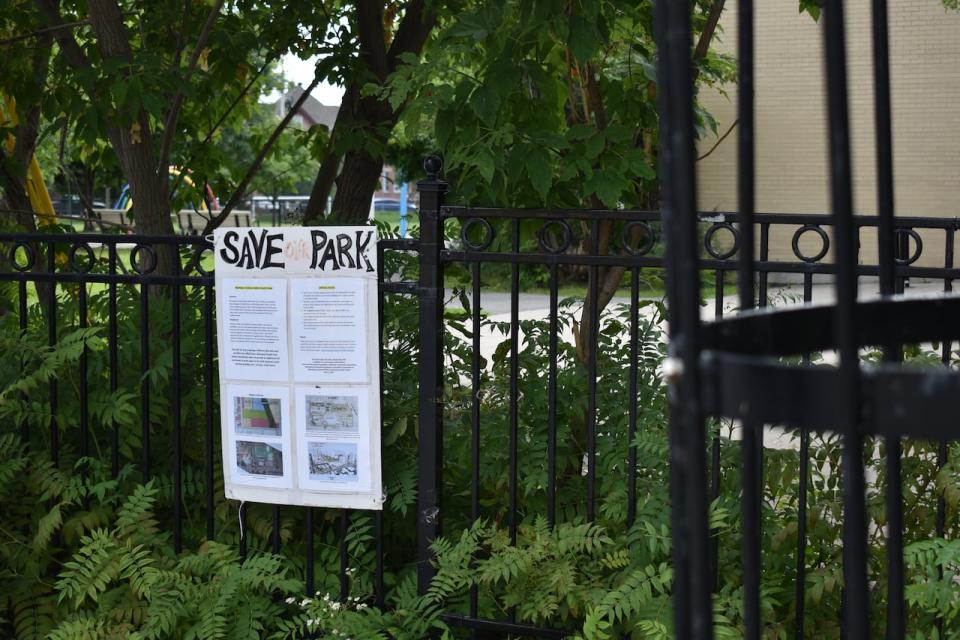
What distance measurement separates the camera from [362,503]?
4219 mm

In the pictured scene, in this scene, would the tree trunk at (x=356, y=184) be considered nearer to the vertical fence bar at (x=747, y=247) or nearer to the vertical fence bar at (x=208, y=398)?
the vertical fence bar at (x=208, y=398)

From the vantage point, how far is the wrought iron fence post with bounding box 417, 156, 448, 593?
4.13 m

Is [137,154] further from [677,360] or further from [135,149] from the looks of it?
[677,360]

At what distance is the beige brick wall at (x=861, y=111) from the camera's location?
2075 centimetres

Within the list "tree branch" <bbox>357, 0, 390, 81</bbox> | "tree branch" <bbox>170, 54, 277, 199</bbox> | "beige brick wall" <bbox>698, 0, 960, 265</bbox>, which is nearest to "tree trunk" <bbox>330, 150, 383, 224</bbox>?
"tree branch" <bbox>357, 0, 390, 81</bbox>

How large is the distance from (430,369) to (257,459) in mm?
788

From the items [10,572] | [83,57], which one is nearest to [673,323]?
[10,572]

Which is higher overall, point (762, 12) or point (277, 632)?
point (762, 12)

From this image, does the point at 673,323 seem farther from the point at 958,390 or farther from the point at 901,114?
the point at 901,114

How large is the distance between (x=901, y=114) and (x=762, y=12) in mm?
3351

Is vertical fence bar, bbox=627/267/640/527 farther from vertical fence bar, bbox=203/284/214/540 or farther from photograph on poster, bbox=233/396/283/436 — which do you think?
vertical fence bar, bbox=203/284/214/540

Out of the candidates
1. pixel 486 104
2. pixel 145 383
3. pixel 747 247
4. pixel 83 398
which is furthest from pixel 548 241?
pixel 747 247

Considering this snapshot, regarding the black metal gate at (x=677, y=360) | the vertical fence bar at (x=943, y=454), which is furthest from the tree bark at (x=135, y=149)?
the vertical fence bar at (x=943, y=454)

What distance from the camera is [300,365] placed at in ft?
13.8
